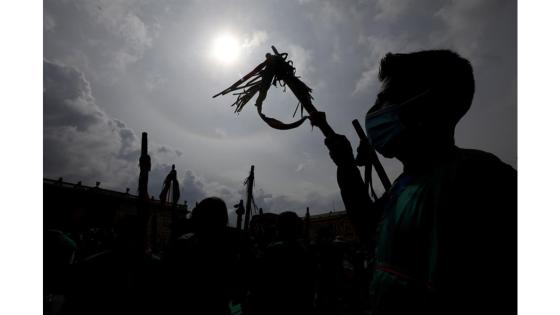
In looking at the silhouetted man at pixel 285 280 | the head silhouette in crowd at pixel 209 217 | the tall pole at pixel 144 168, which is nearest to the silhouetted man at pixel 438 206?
the head silhouette in crowd at pixel 209 217

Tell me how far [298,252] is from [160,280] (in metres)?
2.25

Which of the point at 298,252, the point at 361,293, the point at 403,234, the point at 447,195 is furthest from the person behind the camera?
the point at 361,293

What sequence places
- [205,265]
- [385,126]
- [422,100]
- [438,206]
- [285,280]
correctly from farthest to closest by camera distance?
1. [285,280]
2. [205,265]
3. [385,126]
4. [422,100]
5. [438,206]

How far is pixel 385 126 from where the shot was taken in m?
1.30

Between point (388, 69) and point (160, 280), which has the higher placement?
point (388, 69)

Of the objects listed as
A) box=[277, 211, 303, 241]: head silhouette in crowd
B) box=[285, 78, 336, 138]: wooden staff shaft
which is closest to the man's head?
box=[285, 78, 336, 138]: wooden staff shaft

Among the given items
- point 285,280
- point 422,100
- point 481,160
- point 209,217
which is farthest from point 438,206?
point 285,280

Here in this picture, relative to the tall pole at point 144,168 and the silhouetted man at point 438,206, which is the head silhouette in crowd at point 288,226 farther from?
the tall pole at point 144,168

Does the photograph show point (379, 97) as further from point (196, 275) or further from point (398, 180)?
point (196, 275)

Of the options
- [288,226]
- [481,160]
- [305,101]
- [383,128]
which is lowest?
[288,226]

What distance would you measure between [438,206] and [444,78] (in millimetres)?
651

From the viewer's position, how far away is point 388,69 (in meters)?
1.41

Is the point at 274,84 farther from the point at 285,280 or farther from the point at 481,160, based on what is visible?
the point at 285,280

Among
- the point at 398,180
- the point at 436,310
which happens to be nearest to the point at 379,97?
the point at 398,180
